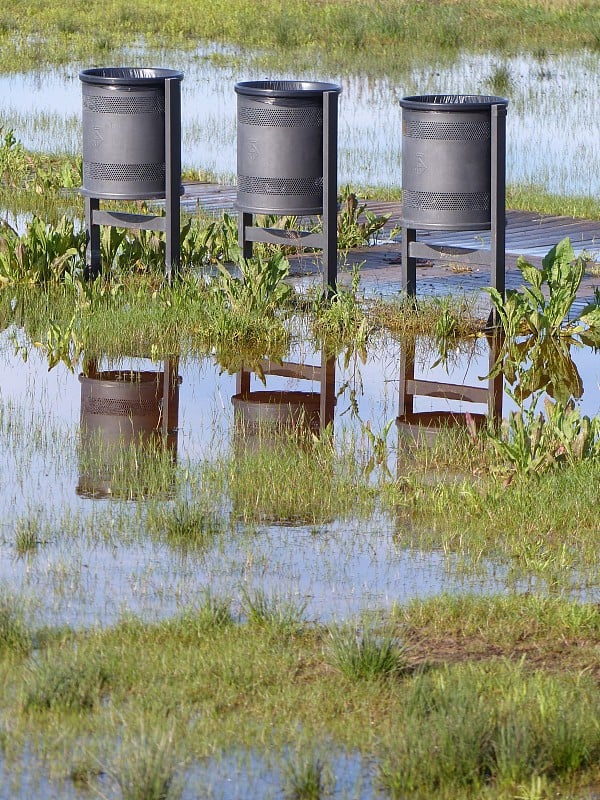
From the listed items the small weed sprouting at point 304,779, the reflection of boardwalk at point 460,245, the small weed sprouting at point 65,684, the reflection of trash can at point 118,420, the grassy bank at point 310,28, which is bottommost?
the small weed sprouting at point 304,779

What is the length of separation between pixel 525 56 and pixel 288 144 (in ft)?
66.0

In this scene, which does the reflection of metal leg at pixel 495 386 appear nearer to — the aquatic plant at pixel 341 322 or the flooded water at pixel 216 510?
the flooded water at pixel 216 510

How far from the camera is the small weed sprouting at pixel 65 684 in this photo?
4602mm

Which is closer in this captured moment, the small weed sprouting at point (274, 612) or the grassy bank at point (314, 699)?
the grassy bank at point (314, 699)

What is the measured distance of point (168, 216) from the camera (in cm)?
1115

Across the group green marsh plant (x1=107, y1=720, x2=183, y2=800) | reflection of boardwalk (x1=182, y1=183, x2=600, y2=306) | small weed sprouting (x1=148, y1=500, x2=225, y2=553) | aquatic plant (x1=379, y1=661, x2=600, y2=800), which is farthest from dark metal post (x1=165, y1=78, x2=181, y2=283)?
green marsh plant (x1=107, y1=720, x2=183, y2=800)

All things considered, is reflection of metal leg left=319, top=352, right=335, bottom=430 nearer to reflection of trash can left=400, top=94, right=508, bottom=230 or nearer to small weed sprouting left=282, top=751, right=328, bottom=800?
reflection of trash can left=400, top=94, right=508, bottom=230

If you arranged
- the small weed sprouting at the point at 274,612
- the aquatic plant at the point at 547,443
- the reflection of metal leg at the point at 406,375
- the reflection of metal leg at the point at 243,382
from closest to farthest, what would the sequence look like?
the small weed sprouting at the point at 274,612 < the aquatic plant at the point at 547,443 < the reflection of metal leg at the point at 406,375 < the reflection of metal leg at the point at 243,382

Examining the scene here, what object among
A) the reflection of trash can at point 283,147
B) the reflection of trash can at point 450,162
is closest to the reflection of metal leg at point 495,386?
the reflection of trash can at point 450,162

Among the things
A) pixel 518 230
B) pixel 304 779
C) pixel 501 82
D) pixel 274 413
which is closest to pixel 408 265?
pixel 274 413

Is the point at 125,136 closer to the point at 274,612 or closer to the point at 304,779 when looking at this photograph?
the point at 274,612

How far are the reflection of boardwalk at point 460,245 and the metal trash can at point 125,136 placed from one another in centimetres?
148

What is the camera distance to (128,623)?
5.18 m

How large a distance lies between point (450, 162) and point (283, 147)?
1178 mm
